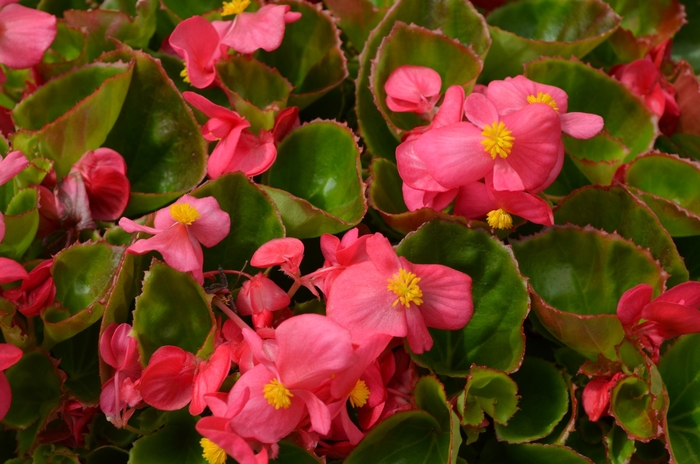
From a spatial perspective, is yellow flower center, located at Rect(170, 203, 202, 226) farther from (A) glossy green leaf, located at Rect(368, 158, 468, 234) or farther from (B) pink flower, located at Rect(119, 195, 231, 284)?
(A) glossy green leaf, located at Rect(368, 158, 468, 234)

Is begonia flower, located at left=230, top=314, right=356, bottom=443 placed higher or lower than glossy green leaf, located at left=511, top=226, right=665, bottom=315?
higher

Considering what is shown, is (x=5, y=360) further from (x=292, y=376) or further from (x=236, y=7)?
(x=236, y=7)

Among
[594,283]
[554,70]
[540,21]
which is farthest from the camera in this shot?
[540,21]

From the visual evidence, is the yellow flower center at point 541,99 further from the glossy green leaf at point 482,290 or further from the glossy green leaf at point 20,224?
the glossy green leaf at point 20,224

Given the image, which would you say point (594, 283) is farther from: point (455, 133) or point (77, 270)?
point (77, 270)

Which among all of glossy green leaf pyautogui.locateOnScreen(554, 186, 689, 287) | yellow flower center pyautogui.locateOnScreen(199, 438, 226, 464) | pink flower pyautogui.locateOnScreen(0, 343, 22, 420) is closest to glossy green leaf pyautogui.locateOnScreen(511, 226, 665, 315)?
glossy green leaf pyautogui.locateOnScreen(554, 186, 689, 287)

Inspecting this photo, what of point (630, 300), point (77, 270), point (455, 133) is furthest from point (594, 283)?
point (77, 270)
